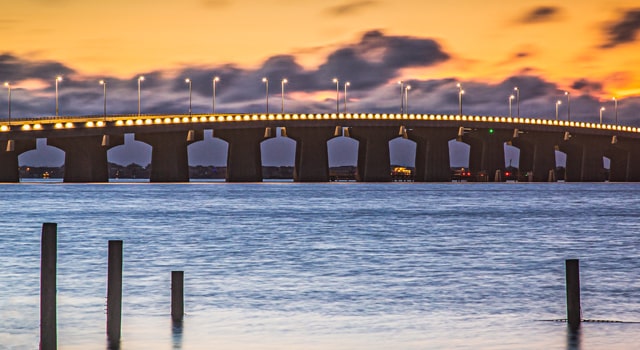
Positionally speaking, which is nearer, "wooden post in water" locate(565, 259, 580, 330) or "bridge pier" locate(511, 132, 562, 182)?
"wooden post in water" locate(565, 259, 580, 330)

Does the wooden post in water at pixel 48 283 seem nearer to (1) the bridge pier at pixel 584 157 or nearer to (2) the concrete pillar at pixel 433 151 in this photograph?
(2) the concrete pillar at pixel 433 151

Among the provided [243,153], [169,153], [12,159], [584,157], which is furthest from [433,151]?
[12,159]

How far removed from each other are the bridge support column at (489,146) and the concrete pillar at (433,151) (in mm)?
3548

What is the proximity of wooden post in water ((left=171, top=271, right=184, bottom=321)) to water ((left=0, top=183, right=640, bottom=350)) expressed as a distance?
27 cm

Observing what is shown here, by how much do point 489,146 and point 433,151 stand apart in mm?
10666

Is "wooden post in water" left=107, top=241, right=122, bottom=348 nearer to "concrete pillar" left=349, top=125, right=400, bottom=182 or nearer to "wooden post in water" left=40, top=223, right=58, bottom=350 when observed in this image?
"wooden post in water" left=40, top=223, right=58, bottom=350

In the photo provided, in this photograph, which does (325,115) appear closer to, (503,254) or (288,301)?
(503,254)

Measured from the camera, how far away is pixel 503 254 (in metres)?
40.6

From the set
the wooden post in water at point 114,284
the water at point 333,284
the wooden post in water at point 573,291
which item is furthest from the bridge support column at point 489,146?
the wooden post in water at point 114,284

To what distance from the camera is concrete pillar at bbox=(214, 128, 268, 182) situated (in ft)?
490

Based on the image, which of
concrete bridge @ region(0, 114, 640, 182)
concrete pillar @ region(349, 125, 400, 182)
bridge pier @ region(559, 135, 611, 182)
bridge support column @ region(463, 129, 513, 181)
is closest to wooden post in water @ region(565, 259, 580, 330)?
concrete bridge @ region(0, 114, 640, 182)

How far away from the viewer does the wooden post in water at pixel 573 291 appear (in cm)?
1741

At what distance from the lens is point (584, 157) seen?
607 ft

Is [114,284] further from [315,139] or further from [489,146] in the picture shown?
[489,146]
